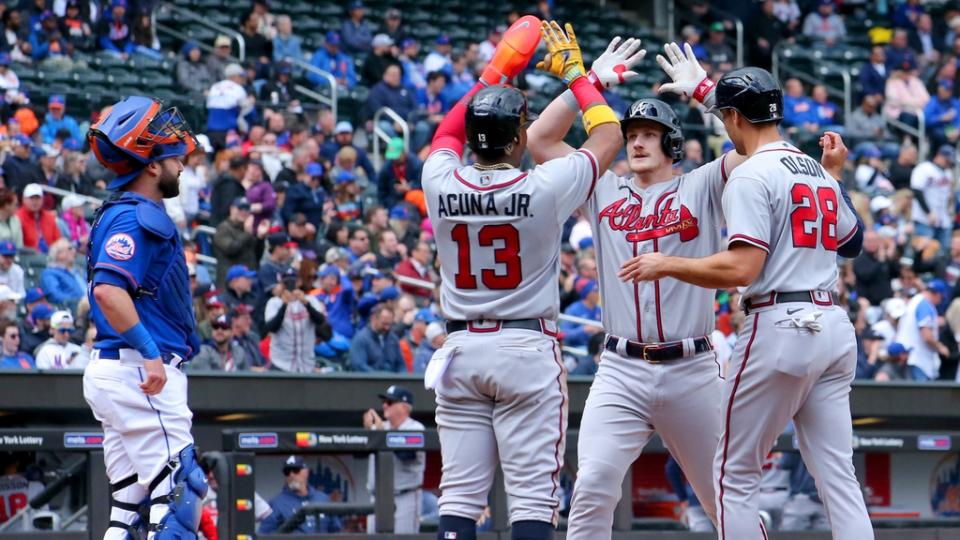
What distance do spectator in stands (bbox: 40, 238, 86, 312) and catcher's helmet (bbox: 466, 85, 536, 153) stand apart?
24.0ft

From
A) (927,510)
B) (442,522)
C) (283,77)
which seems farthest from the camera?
(283,77)

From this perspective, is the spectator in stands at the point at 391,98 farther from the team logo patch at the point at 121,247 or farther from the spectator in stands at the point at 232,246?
the team logo patch at the point at 121,247

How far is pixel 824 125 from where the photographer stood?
2128cm

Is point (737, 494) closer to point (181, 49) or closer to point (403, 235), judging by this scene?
point (403, 235)

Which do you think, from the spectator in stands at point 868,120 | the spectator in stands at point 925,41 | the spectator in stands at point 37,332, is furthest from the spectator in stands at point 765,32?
the spectator in stands at point 37,332

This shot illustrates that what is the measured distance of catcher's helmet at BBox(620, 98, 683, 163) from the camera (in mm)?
6715

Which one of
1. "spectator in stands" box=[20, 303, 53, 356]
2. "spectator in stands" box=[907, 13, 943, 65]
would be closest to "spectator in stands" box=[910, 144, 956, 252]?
"spectator in stands" box=[907, 13, 943, 65]

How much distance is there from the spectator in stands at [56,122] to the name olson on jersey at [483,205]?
995cm

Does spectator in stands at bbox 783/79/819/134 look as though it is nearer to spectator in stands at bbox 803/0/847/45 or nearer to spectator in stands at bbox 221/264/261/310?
spectator in stands at bbox 803/0/847/45

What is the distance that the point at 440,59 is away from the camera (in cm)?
1998

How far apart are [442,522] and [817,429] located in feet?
4.78

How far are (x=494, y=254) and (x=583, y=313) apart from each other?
8.43 metres

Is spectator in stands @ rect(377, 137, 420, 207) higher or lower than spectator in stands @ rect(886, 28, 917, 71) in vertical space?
lower

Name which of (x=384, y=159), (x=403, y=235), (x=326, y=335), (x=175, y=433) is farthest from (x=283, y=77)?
(x=175, y=433)
